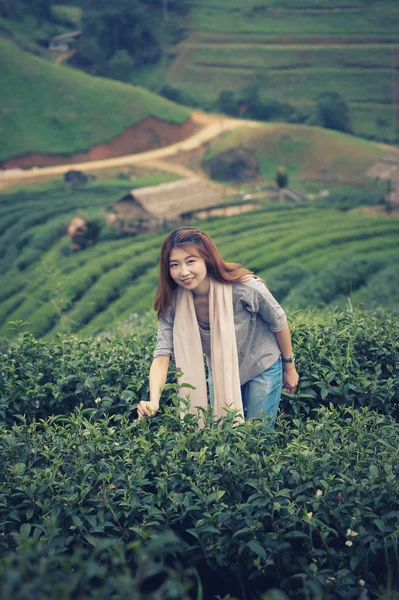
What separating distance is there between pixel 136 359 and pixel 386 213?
3315cm

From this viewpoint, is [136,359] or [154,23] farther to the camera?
[154,23]

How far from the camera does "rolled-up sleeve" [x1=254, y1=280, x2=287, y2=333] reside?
5902 mm

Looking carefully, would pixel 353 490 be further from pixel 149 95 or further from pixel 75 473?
pixel 149 95

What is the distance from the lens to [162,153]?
173ft

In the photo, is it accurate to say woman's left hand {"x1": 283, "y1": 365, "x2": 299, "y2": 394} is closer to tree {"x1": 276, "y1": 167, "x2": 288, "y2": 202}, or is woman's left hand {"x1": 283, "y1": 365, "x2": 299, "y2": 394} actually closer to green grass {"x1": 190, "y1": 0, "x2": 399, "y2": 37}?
tree {"x1": 276, "y1": 167, "x2": 288, "y2": 202}

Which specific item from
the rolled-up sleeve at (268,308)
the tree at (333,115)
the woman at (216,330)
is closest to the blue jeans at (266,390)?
the woman at (216,330)

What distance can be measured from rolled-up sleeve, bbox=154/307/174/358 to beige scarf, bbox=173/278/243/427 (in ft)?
0.25

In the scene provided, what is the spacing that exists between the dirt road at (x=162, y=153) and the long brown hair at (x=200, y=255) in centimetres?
4474

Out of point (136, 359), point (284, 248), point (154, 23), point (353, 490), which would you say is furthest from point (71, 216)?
point (353, 490)

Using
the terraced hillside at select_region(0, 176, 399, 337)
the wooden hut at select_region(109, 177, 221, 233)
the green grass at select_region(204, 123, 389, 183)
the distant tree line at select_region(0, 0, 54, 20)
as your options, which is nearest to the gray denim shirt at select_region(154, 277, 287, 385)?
the terraced hillside at select_region(0, 176, 399, 337)

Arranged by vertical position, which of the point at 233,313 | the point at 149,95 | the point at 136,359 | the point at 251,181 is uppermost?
the point at 233,313

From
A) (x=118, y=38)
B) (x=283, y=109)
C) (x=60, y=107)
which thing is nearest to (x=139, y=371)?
(x=60, y=107)

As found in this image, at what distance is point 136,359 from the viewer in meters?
7.30

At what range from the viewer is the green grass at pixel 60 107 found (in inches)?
1988
